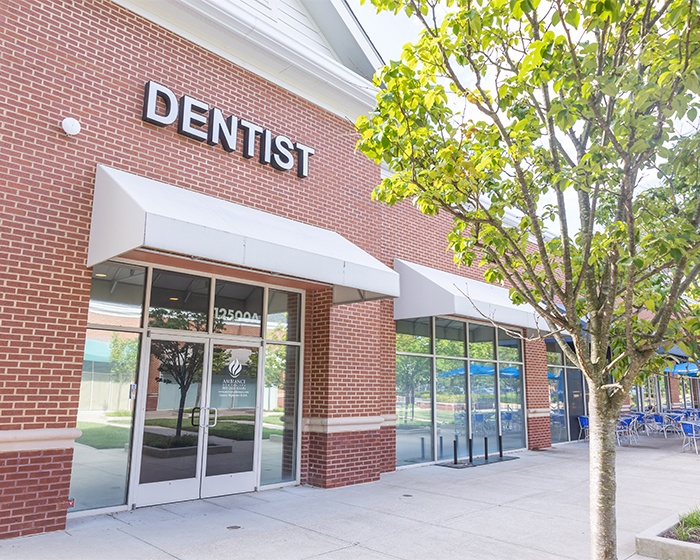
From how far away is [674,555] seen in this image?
5688mm

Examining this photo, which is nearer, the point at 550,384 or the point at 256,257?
the point at 256,257

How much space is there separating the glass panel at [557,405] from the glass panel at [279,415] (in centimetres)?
1022

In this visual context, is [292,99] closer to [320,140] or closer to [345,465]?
[320,140]

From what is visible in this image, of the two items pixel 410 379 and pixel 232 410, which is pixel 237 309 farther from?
pixel 410 379

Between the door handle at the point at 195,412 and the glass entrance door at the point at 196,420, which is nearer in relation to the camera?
the glass entrance door at the point at 196,420

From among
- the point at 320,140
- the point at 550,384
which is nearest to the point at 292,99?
the point at 320,140

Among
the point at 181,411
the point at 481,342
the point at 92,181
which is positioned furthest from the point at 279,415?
the point at 481,342

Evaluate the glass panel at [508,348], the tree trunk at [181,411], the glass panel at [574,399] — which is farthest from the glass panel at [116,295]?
the glass panel at [574,399]

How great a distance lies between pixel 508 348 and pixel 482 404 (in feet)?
7.03

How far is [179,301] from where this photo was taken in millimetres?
8125

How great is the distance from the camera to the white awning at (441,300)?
33.4ft

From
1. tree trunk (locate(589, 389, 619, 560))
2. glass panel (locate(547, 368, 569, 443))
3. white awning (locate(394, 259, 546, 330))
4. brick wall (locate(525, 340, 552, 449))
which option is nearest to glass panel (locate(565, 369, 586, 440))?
glass panel (locate(547, 368, 569, 443))

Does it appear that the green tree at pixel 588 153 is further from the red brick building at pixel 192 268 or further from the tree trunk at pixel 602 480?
the red brick building at pixel 192 268

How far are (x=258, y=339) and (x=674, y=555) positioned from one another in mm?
6195
